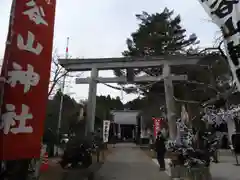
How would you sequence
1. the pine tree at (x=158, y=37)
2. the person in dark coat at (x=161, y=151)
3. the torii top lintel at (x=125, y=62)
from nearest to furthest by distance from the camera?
1. the person in dark coat at (x=161, y=151)
2. the torii top lintel at (x=125, y=62)
3. the pine tree at (x=158, y=37)

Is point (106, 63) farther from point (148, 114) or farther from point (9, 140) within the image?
point (148, 114)

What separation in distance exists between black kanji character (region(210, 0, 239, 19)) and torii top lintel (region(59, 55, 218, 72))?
26.9 feet

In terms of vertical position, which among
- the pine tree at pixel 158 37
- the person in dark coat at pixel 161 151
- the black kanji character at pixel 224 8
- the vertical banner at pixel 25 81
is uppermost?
the pine tree at pixel 158 37

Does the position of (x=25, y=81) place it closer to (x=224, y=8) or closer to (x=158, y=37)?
(x=224, y=8)

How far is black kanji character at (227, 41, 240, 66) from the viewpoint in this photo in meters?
3.70

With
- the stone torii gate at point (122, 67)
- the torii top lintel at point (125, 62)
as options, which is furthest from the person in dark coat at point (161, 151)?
the torii top lintel at point (125, 62)

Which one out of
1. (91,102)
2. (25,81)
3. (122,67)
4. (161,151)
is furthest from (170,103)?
(25,81)

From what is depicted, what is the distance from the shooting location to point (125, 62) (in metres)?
12.5

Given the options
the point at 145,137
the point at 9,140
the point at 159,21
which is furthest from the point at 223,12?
the point at 145,137

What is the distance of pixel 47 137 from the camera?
15070 mm

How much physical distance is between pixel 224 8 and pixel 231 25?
301mm

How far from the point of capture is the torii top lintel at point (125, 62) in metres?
12.2

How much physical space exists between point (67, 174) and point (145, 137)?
23.4 metres

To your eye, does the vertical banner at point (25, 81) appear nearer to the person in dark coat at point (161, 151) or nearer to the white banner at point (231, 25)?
the white banner at point (231, 25)
